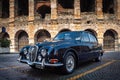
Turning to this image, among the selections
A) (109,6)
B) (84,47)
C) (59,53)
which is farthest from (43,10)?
(59,53)

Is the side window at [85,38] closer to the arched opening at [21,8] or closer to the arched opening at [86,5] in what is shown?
the arched opening at [21,8]

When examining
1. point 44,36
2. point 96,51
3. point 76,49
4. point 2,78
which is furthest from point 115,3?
point 2,78

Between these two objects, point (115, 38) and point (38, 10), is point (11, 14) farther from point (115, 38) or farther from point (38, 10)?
point (115, 38)

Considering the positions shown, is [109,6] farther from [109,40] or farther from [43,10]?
[43,10]

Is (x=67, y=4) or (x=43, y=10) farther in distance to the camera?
Result: (x=67, y=4)

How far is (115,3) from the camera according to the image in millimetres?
28141

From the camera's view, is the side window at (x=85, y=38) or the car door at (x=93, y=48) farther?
the car door at (x=93, y=48)

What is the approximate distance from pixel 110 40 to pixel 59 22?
763 centimetres

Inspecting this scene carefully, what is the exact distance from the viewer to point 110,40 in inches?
1112

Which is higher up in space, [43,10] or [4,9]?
[4,9]

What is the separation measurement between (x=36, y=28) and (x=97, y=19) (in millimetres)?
8371

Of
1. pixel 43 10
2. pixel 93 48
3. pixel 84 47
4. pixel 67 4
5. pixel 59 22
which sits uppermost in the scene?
pixel 67 4

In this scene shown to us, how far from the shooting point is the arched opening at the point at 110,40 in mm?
28031

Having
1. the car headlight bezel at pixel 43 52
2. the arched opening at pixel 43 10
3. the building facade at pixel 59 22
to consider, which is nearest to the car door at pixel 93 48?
the car headlight bezel at pixel 43 52
